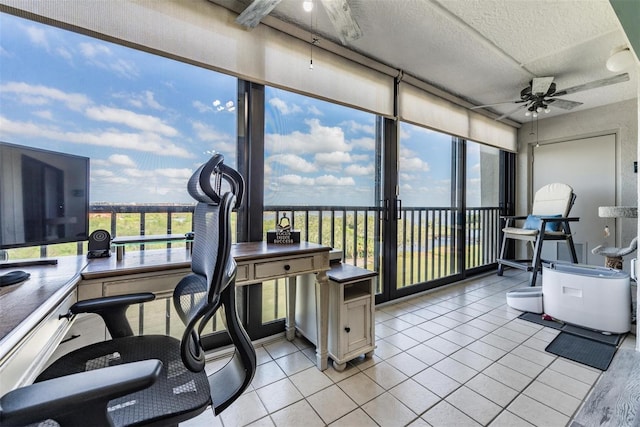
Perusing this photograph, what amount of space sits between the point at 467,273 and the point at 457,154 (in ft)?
5.51

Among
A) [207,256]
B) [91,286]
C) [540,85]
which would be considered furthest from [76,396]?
[540,85]

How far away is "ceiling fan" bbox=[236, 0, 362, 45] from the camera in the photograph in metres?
1.57

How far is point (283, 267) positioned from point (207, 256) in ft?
2.40

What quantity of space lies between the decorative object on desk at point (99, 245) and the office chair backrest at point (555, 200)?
454 cm

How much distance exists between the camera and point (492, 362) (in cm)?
183

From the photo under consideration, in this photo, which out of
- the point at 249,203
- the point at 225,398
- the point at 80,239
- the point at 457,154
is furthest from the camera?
the point at 457,154

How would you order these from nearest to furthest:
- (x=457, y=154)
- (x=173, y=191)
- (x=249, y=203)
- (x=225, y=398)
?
(x=225, y=398), (x=173, y=191), (x=249, y=203), (x=457, y=154)

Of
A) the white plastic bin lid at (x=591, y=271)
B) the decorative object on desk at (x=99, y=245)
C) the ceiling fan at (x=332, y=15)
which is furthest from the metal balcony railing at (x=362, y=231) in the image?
the ceiling fan at (x=332, y=15)

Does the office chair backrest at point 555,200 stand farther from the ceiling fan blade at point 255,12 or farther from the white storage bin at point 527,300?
the ceiling fan blade at point 255,12

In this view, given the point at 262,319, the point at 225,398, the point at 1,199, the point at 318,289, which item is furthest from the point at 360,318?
the point at 1,199

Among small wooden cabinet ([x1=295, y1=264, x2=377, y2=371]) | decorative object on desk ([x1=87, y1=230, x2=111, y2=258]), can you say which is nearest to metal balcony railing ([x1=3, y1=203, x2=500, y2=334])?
decorative object on desk ([x1=87, y1=230, x2=111, y2=258])

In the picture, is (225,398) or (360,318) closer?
(225,398)

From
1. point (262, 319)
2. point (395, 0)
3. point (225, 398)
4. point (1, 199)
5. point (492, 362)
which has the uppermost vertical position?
point (395, 0)

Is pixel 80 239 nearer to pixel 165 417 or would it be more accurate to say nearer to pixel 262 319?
pixel 165 417
